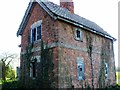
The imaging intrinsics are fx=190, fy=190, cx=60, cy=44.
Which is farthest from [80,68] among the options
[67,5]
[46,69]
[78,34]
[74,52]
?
[67,5]

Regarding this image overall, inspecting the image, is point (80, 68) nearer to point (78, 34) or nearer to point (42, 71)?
point (78, 34)

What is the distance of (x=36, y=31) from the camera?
2005cm

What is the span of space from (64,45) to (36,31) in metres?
4.09

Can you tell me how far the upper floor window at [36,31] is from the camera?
19652 mm

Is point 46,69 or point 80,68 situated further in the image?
point 80,68

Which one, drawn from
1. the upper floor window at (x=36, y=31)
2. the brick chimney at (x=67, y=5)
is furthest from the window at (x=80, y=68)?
the brick chimney at (x=67, y=5)

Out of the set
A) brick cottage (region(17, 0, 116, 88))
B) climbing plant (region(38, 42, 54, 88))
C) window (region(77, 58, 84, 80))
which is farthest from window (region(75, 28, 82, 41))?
climbing plant (region(38, 42, 54, 88))

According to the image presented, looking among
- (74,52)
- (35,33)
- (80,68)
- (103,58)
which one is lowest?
(80,68)

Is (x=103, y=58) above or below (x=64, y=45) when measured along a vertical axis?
below

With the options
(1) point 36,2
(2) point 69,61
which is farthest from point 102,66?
(1) point 36,2

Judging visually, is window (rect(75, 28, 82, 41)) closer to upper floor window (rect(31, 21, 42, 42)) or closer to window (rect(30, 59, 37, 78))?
upper floor window (rect(31, 21, 42, 42))

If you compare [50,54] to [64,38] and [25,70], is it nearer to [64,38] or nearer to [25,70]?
[64,38]

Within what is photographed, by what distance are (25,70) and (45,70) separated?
4.19 m

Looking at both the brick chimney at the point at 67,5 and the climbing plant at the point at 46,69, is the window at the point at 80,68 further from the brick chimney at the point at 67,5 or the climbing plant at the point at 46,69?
the brick chimney at the point at 67,5
